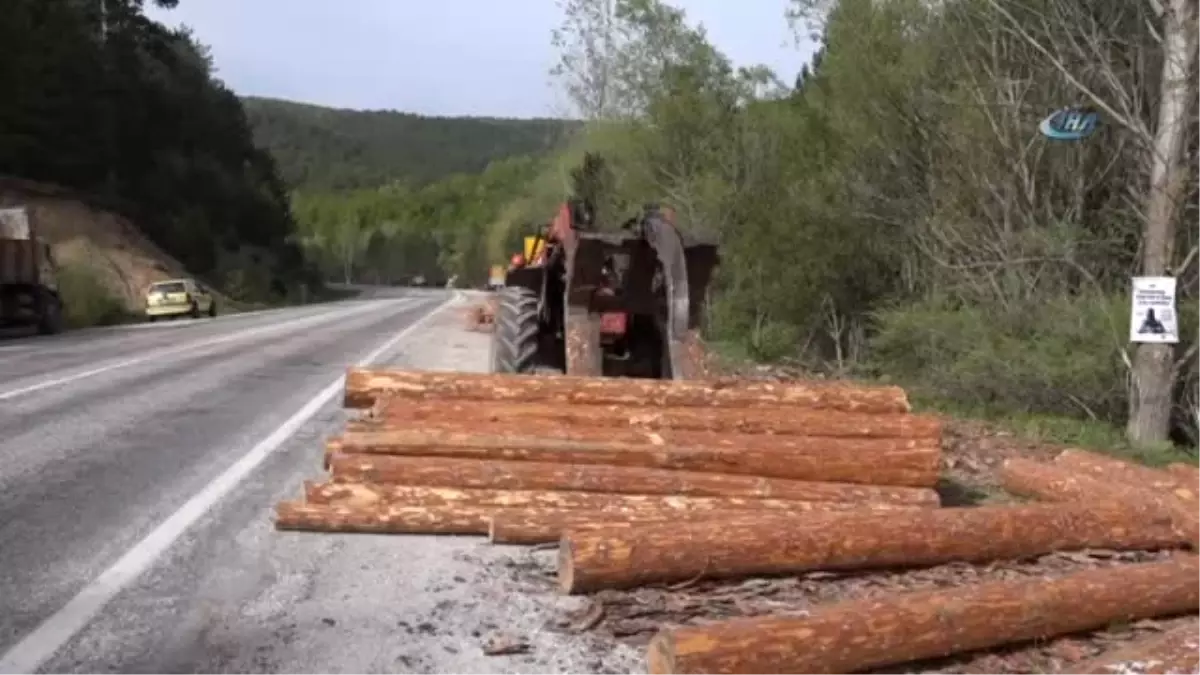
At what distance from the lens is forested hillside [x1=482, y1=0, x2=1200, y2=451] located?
14445mm

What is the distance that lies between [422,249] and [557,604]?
174 meters

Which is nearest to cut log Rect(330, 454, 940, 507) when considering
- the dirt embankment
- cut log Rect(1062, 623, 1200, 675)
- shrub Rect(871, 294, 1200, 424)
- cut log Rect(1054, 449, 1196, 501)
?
cut log Rect(1054, 449, 1196, 501)

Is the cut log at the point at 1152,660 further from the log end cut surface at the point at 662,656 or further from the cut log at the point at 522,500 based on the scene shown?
the cut log at the point at 522,500

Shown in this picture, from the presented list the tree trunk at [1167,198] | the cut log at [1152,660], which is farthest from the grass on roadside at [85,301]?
the cut log at [1152,660]

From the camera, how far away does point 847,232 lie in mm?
23641

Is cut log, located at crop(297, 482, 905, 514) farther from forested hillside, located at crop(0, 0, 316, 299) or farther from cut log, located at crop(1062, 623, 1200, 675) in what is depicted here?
forested hillside, located at crop(0, 0, 316, 299)

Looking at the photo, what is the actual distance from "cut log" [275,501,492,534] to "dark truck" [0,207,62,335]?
2643 cm

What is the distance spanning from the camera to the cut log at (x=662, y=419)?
865 centimetres

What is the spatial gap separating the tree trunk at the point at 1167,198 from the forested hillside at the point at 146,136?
42.7 metres

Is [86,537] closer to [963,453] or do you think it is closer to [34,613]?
[34,613]

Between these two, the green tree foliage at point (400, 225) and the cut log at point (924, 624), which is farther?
the green tree foliage at point (400, 225)

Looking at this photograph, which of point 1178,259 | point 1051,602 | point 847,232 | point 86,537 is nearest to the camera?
point 1051,602

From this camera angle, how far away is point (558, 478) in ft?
26.2

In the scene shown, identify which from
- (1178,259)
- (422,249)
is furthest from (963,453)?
(422,249)
